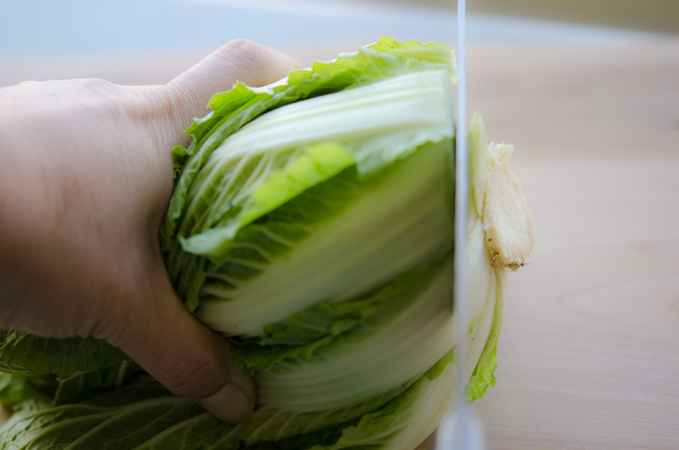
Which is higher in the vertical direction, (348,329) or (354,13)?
(354,13)

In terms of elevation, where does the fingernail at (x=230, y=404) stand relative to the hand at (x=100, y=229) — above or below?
below

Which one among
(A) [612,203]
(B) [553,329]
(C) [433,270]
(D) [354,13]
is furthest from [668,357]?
(D) [354,13]

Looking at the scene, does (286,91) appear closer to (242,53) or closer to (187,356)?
(242,53)

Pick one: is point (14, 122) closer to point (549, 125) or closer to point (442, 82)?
point (442, 82)

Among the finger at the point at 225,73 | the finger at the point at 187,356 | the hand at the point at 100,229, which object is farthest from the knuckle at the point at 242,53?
the finger at the point at 187,356

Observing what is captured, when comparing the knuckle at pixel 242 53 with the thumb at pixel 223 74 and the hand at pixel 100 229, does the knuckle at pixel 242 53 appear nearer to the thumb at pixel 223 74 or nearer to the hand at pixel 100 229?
the thumb at pixel 223 74

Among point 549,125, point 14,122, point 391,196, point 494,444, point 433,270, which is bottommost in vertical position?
point 494,444

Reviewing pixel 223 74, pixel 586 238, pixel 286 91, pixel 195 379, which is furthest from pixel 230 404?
pixel 586 238
